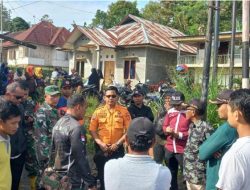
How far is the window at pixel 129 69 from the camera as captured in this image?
26.0 metres

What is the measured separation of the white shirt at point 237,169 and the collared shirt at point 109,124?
3.08 metres

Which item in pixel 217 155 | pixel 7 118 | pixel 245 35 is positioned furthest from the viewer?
pixel 245 35

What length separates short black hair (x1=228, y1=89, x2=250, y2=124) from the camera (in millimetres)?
2404

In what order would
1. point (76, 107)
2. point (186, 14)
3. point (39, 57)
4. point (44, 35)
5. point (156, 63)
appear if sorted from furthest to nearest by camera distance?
point (44, 35), point (39, 57), point (186, 14), point (156, 63), point (76, 107)

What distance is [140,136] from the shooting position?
7.89ft

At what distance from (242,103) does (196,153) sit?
2213mm

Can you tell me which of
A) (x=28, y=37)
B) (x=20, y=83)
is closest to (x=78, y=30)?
(x=28, y=37)

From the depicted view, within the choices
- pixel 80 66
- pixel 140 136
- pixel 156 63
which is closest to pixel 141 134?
pixel 140 136

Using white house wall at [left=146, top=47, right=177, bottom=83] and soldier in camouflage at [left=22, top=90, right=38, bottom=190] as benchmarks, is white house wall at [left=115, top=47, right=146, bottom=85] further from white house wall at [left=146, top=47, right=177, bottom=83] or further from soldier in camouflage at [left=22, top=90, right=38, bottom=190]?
soldier in camouflage at [left=22, top=90, right=38, bottom=190]

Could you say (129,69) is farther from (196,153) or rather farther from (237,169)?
→ (237,169)

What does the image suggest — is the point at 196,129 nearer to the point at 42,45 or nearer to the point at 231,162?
the point at 231,162

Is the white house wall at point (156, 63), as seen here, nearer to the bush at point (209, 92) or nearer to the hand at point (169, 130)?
the bush at point (209, 92)

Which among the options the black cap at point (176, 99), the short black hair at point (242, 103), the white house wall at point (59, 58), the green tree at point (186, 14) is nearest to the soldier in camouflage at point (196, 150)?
the black cap at point (176, 99)

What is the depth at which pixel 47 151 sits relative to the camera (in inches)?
179
